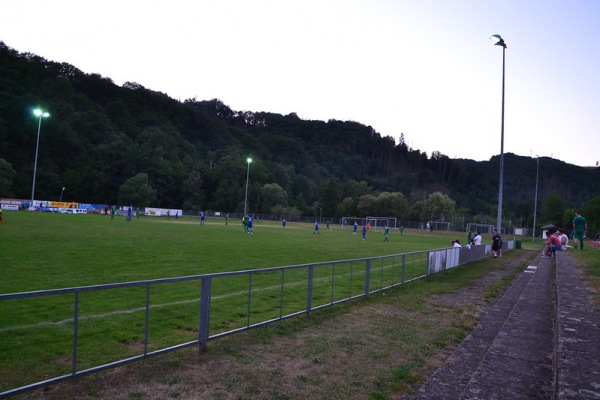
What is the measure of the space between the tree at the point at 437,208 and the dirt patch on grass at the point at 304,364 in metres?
108

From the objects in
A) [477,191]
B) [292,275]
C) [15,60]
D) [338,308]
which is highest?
[15,60]

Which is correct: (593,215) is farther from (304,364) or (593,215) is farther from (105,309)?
(105,309)

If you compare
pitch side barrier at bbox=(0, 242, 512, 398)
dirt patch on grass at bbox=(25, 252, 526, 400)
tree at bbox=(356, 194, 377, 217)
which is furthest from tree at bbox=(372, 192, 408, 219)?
dirt patch on grass at bbox=(25, 252, 526, 400)

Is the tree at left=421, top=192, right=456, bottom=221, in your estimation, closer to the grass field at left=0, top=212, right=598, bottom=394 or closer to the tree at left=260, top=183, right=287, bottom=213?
the tree at left=260, top=183, right=287, bottom=213

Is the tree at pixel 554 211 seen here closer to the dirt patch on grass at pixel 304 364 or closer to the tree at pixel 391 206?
the tree at pixel 391 206

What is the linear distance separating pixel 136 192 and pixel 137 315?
4055 inches

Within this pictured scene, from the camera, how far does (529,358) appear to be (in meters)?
6.52

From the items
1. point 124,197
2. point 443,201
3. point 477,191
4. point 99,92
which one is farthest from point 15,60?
point 477,191

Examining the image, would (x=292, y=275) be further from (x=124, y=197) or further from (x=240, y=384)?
(x=124, y=197)

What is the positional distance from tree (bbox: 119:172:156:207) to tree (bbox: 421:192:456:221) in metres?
65.4

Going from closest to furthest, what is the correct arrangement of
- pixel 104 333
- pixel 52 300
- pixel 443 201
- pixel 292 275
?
pixel 52 300 < pixel 104 333 < pixel 292 275 < pixel 443 201

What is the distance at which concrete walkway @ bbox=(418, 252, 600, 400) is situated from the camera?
503cm

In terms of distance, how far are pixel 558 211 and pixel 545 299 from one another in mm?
131386

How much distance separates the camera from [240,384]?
5430 millimetres
